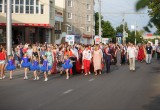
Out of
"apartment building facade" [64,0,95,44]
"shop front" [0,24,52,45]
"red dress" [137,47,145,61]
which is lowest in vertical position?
"red dress" [137,47,145,61]

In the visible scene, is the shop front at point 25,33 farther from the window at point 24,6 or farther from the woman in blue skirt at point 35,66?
the woman in blue skirt at point 35,66

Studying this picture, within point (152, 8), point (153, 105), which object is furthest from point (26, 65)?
point (152, 8)

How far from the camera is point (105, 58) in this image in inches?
1000

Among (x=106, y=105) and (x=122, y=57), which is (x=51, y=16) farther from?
(x=106, y=105)

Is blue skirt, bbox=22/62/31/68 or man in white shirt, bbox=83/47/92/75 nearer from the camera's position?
blue skirt, bbox=22/62/31/68

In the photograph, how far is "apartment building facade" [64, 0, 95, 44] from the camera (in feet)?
266

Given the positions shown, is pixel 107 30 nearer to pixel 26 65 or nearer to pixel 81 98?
pixel 26 65

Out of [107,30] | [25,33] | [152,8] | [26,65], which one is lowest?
[26,65]

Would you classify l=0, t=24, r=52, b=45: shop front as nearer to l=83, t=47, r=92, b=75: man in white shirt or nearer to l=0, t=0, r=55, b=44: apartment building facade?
l=0, t=0, r=55, b=44: apartment building facade

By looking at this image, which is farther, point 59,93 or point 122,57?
point 122,57

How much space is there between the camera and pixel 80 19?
290 feet

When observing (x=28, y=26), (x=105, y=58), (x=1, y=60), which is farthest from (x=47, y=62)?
(x=28, y=26)

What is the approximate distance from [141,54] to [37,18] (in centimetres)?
2014

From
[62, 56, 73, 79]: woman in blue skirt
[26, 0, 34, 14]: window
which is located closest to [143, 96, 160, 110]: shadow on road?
[62, 56, 73, 79]: woman in blue skirt
